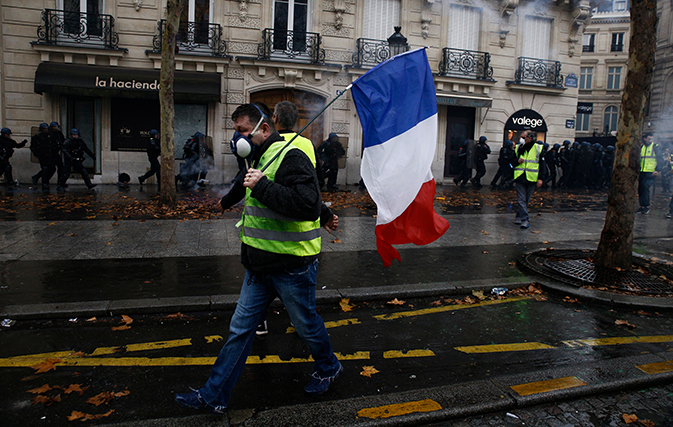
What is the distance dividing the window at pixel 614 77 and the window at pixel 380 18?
33.4 metres

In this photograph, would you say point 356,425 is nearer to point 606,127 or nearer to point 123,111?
point 123,111

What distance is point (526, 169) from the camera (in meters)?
8.96

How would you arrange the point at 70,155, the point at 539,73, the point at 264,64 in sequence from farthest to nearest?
the point at 539,73, the point at 264,64, the point at 70,155

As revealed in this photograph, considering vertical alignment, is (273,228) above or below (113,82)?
below

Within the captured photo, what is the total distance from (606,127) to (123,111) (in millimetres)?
40369

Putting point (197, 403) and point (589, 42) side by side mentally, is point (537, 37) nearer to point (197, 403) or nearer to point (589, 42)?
point (197, 403)

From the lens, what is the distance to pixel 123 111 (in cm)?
1662

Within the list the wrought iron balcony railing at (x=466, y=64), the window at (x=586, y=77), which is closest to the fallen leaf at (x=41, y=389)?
the wrought iron balcony railing at (x=466, y=64)

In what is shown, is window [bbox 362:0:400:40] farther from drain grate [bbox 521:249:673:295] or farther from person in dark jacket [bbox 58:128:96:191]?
drain grate [bbox 521:249:673:295]

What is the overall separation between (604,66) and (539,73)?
1104 inches

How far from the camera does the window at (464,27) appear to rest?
765 inches

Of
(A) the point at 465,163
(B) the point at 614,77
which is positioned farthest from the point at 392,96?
(B) the point at 614,77

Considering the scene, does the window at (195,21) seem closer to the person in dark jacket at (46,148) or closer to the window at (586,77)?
the person in dark jacket at (46,148)

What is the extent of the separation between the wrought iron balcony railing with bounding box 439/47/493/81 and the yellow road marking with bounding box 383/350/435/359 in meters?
17.0
